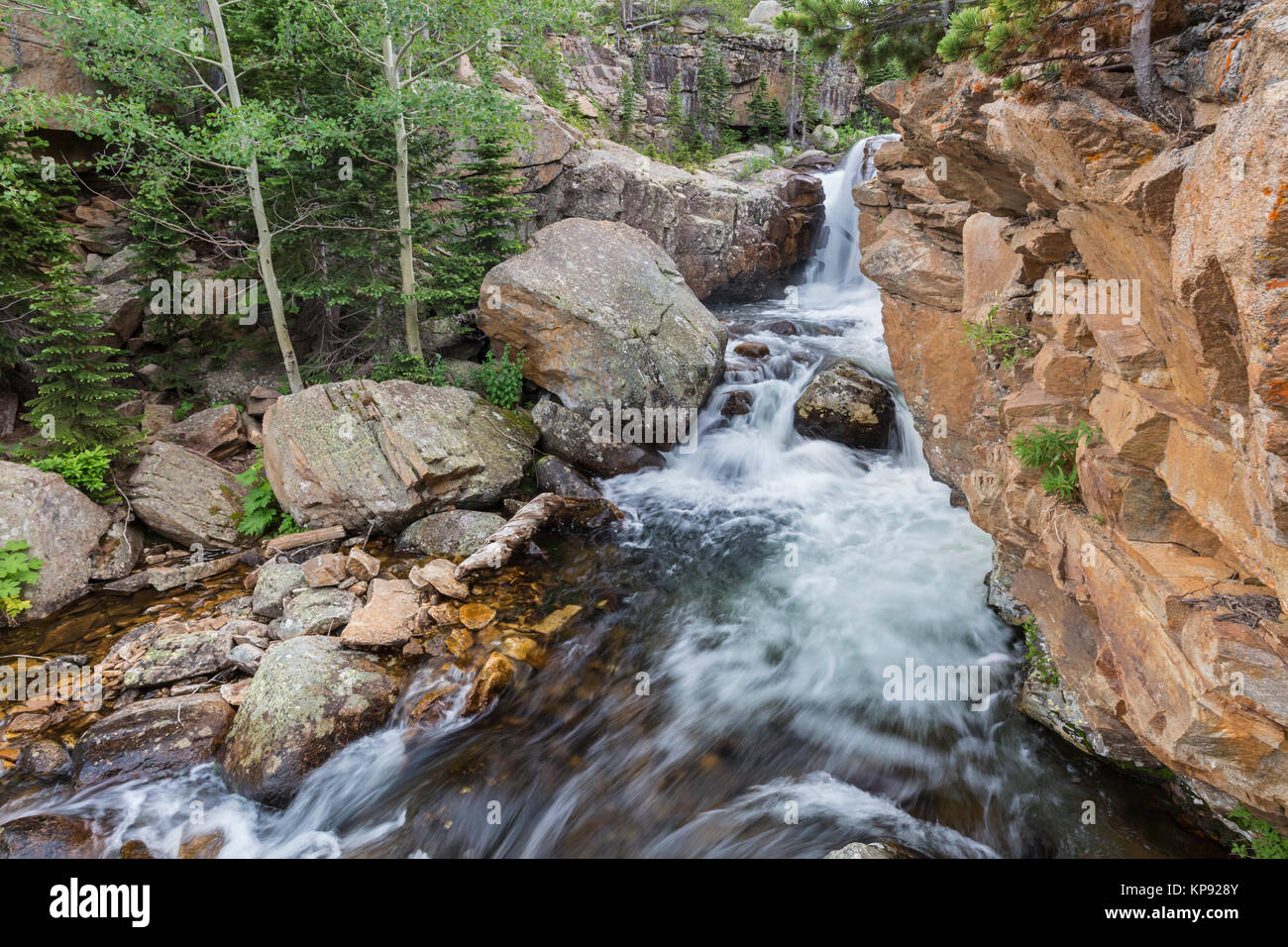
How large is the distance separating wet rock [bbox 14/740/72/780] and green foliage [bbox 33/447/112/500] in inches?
164

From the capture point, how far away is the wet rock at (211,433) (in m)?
10.3

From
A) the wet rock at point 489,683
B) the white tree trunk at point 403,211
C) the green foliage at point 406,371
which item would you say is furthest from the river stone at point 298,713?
the white tree trunk at point 403,211

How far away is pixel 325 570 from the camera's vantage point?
809 centimetres

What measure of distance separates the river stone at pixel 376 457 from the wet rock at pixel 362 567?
90 centimetres

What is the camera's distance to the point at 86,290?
831 cm

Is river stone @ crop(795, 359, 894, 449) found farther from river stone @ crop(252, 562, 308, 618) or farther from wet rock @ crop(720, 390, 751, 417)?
river stone @ crop(252, 562, 308, 618)

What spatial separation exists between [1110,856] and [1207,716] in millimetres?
2338

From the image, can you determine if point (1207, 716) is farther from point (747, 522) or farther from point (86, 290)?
point (86, 290)

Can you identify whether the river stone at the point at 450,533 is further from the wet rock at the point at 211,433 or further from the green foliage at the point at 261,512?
the wet rock at the point at 211,433

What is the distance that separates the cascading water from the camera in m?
5.20

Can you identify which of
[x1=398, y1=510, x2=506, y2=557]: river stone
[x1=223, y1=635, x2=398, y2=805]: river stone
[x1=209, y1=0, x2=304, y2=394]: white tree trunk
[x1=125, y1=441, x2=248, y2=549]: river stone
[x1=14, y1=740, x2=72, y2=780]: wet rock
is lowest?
[x1=14, y1=740, x2=72, y2=780]: wet rock

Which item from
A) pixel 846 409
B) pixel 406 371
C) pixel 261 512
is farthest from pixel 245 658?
pixel 846 409

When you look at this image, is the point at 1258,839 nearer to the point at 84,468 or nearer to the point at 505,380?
the point at 505,380

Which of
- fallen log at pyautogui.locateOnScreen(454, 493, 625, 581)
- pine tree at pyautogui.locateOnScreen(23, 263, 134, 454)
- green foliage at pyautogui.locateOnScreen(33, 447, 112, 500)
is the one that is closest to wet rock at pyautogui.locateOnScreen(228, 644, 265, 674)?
fallen log at pyautogui.locateOnScreen(454, 493, 625, 581)
